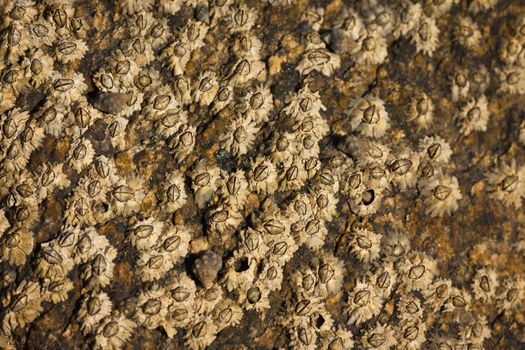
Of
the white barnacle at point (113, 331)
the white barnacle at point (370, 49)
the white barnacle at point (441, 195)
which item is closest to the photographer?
the white barnacle at point (113, 331)

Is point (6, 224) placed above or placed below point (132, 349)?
above

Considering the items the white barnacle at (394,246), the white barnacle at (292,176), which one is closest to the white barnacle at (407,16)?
the white barnacle at (292,176)

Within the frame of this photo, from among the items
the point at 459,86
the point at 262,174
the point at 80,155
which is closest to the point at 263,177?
the point at 262,174

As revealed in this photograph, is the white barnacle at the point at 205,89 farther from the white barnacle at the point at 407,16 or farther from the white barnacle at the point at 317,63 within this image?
the white barnacle at the point at 407,16

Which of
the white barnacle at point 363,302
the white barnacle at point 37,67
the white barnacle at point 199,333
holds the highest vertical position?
the white barnacle at point 37,67

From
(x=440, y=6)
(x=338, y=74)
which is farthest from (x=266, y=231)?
(x=440, y=6)

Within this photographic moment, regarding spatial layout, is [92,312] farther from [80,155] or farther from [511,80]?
[511,80]

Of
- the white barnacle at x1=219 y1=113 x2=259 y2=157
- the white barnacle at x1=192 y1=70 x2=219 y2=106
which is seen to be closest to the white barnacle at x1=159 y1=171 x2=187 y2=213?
the white barnacle at x1=219 y1=113 x2=259 y2=157

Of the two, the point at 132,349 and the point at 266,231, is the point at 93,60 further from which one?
the point at 132,349
